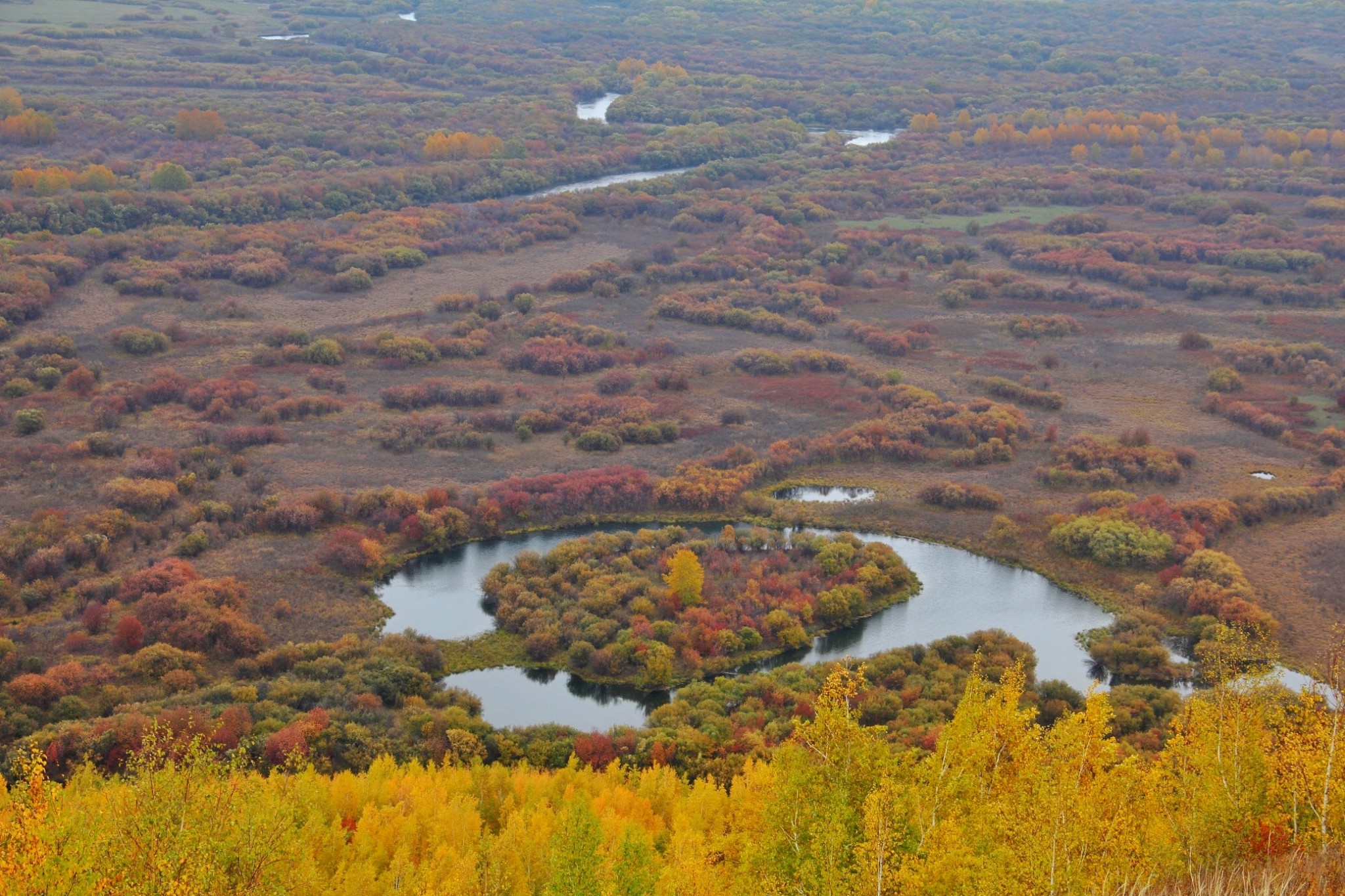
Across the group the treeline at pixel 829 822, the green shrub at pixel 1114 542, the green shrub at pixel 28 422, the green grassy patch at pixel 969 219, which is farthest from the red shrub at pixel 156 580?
the green grassy patch at pixel 969 219

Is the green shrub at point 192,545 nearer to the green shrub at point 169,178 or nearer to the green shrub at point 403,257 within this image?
the green shrub at point 403,257

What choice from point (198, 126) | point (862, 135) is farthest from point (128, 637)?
point (862, 135)

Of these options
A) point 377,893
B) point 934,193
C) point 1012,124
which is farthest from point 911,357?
point 1012,124

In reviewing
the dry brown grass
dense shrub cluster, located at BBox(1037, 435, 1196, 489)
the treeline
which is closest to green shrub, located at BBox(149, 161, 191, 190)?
dense shrub cluster, located at BBox(1037, 435, 1196, 489)

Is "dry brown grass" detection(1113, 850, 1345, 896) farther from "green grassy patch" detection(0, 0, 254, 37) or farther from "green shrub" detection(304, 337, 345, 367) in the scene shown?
"green grassy patch" detection(0, 0, 254, 37)

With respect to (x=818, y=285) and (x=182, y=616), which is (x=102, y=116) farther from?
(x=182, y=616)
